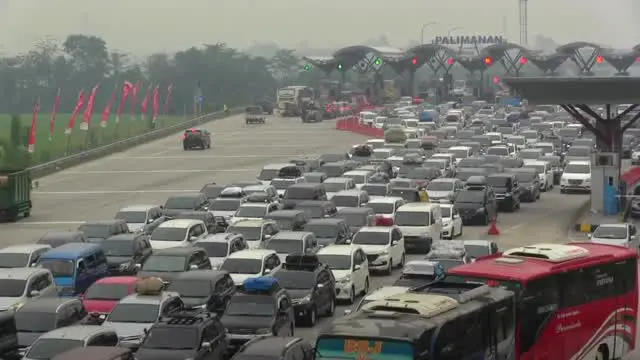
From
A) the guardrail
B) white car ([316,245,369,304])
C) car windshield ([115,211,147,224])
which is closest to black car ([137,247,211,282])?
white car ([316,245,369,304])

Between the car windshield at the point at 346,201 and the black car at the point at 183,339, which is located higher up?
the car windshield at the point at 346,201

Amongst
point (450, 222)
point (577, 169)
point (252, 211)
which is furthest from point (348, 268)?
point (577, 169)

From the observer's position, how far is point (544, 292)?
19.3 meters

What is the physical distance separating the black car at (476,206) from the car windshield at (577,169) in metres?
9.50

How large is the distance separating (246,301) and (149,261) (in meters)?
5.63

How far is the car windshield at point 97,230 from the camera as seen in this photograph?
34.0 meters

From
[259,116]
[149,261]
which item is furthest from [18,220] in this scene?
[259,116]

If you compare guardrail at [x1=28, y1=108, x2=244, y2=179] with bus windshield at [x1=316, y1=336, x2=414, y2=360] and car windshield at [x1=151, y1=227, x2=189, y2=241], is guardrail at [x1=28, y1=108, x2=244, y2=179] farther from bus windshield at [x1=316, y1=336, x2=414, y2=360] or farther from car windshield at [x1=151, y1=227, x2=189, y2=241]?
bus windshield at [x1=316, y1=336, x2=414, y2=360]

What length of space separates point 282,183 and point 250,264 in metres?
18.5

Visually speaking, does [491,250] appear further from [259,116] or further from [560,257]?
[259,116]

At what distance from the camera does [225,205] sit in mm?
40250

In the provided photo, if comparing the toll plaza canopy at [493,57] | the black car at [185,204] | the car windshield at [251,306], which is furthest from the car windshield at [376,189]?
the toll plaza canopy at [493,57]

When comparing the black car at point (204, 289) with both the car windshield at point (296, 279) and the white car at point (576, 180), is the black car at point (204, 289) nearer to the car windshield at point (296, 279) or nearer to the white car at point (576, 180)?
the car windshield at point (296, 279)

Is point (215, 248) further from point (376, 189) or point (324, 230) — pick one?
point (376, 189)
